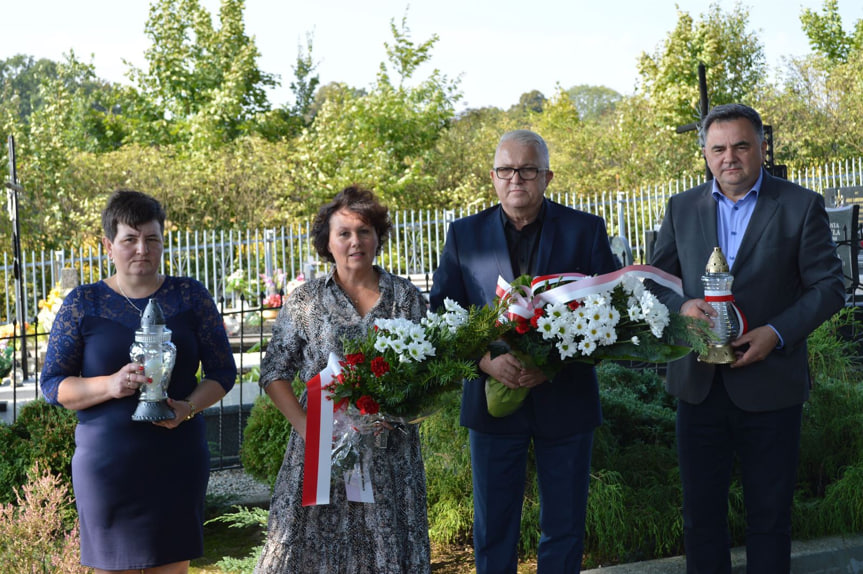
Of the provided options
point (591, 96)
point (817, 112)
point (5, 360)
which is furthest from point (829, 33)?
point (591, 96)

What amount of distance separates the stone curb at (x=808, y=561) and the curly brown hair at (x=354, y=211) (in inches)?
81.5

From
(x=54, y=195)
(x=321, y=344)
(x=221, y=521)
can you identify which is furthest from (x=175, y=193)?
(x=321, y=344)

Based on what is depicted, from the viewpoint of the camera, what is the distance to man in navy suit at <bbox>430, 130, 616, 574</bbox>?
3.39m

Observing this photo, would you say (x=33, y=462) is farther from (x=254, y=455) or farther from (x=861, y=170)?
(x=861, y=170)

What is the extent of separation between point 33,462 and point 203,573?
1.24 m

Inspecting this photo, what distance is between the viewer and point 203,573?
4656mm

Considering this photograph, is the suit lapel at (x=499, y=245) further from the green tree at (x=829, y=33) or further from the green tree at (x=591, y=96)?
the green tree at (x=591, y=96)

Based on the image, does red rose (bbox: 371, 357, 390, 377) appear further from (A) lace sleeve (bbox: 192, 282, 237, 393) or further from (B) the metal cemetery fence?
(B) the metal cemetery fence

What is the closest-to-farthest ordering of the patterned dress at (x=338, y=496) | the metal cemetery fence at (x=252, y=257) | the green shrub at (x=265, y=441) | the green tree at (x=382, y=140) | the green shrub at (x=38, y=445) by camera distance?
the patterned dress at (x=338, y=496), the green shrub at (x=38, y=445), the green shrub at (x=265, y=441), the metal cemetery fence at (x=252, y=257), the green tree at (x=382, y=140)

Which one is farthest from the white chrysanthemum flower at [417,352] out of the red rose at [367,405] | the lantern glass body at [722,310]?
the lantern glass body at [722,310]

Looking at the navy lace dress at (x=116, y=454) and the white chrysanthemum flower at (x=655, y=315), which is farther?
the navy lace dress at (x=116, y=454)

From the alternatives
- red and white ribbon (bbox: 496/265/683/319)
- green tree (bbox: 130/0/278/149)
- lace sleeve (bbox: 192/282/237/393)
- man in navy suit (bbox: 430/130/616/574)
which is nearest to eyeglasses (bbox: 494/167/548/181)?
man in navy suit (bbox: 430/130/616/574)

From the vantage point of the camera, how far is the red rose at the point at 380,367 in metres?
2.90

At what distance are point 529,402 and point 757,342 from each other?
35.5 inches
